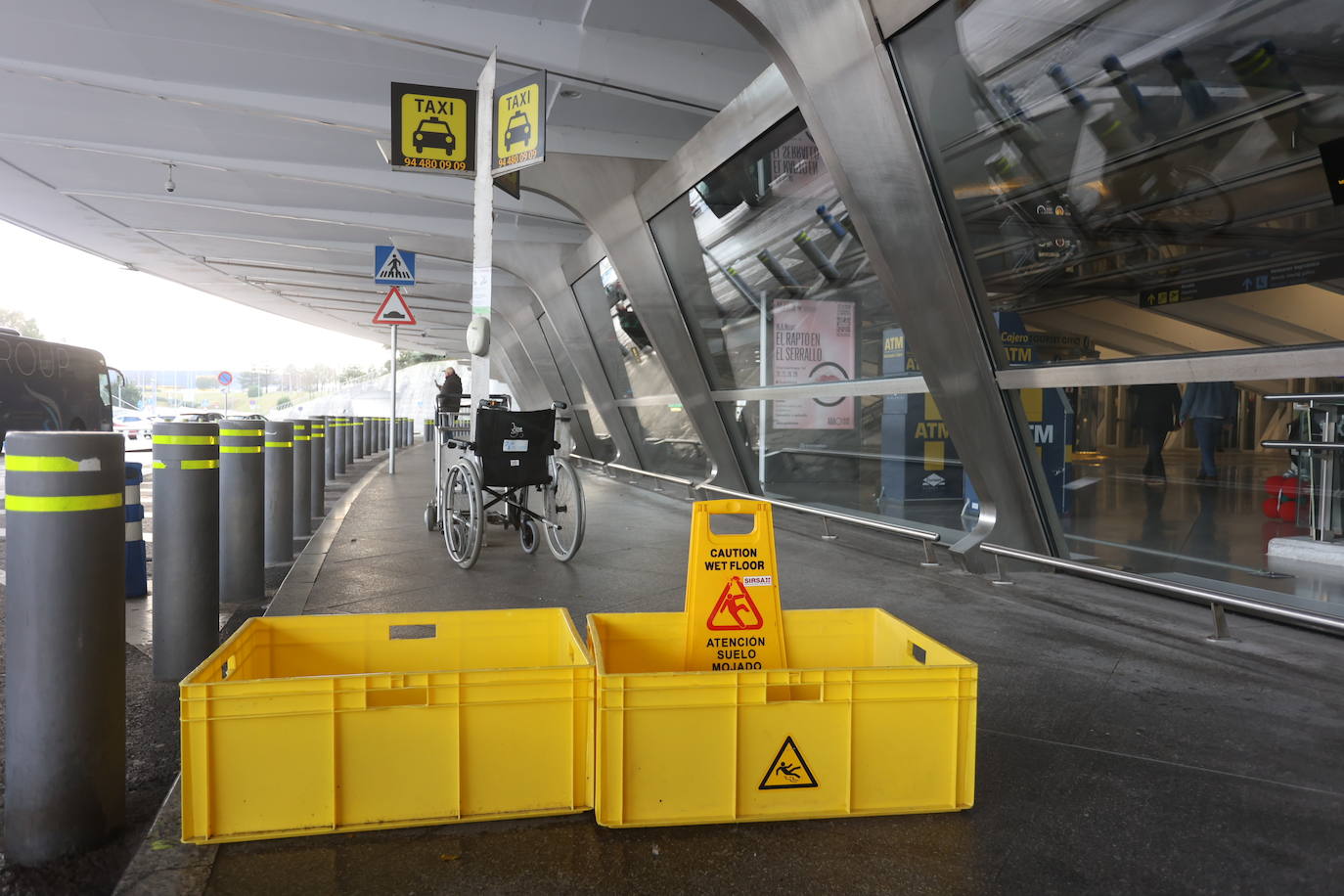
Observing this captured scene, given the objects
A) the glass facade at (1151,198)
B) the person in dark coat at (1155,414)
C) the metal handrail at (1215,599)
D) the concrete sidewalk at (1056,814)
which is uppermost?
the glass facade at (1151,198)

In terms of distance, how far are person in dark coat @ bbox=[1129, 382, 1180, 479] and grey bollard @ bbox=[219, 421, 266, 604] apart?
21.8 ft

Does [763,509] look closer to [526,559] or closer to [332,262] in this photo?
[526,559]

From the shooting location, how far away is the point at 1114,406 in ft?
25.5

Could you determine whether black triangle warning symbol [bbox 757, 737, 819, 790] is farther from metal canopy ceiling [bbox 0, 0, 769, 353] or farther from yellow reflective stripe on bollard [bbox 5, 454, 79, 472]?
metal canopy ceiling [bbox 0, 0, 769, 353]

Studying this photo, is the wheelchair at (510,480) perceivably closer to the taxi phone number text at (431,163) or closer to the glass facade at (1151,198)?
the taxi phone number text at (431,163)

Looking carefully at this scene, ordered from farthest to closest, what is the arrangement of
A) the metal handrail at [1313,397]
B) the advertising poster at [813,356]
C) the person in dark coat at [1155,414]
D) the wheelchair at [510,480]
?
the advertising poster at [813,356] < the person in dark coat at [1155,414] < the wheelchair at [510,480] < the metal handrail at [1313,397]

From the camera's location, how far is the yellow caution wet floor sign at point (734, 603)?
3248mm

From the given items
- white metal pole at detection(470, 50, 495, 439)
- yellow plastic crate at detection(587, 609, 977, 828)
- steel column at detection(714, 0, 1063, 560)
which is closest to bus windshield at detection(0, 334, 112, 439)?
white metal pole at detection(470, 50, 495, 439)

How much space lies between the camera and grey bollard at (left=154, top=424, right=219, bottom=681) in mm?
4086

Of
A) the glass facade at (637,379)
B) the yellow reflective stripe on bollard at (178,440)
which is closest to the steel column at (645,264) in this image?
the glass facade at (637,379)

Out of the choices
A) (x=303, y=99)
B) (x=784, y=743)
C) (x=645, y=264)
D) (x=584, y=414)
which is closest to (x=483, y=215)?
(x=303, y=99)

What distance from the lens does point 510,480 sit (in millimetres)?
7047

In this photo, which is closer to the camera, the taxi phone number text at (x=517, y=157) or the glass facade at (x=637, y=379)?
the taxi phone number text at (x=517, y=157)

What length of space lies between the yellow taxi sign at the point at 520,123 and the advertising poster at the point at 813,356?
11.0 feet
